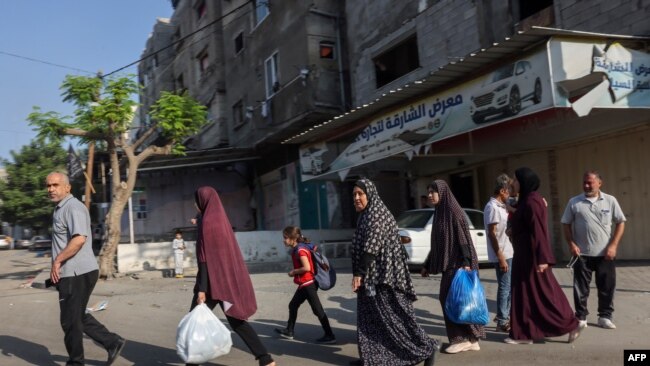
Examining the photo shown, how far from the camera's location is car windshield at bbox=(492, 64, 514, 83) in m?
9.21

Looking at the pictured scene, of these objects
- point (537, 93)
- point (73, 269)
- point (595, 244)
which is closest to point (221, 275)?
point (73, 269)

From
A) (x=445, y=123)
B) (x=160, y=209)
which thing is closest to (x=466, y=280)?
(x=445, y=123)

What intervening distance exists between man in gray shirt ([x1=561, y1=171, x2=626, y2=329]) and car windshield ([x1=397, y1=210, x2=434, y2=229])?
5440 mm

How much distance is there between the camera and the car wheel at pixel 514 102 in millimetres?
9000

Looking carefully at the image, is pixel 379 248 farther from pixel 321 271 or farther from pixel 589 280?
pixel 589 280

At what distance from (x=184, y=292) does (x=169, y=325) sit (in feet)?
10.7

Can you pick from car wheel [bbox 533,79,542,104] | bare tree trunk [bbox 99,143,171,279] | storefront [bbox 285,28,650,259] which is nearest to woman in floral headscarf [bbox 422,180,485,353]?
storefront [bbox 285,28,650,259]

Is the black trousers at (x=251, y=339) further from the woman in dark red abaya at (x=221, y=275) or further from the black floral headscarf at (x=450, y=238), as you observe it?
the black floral headscarf at (x=450, y=238)

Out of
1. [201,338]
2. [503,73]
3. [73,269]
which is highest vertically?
[503,73]

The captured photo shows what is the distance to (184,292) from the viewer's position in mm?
11141

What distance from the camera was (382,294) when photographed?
4.91 meters

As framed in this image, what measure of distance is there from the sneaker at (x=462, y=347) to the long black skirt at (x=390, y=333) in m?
0.65

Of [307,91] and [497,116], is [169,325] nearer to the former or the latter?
[497,116]

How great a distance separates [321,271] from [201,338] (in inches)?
77.0
